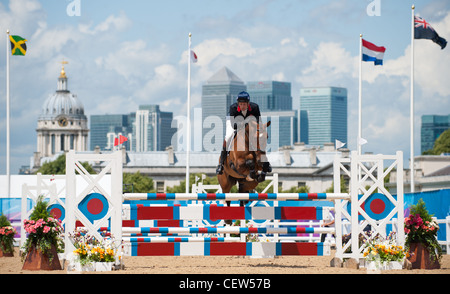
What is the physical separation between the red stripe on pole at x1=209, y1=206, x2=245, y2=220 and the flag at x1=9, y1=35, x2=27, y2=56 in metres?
19.0

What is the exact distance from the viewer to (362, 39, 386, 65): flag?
27.9 m

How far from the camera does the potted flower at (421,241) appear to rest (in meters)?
12.8

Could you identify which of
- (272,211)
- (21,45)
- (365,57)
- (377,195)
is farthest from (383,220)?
(21,45)

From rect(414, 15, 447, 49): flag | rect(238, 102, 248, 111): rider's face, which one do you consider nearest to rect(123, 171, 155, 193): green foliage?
rect(414, 15, 447, 49): flag

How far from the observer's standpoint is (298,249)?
12.2 metres

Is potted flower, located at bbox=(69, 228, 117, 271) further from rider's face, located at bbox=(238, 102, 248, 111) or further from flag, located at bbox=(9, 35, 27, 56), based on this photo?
flag, located at bbox=(9, 35, 27, 56)

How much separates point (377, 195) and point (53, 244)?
16.8 feet

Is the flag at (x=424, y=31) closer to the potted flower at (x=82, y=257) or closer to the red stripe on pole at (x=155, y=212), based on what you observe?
the red stripe on pole at (x=155, y=212)

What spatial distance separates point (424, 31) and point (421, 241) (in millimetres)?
14806

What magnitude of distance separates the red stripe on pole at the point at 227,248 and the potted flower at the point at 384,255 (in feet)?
6.28

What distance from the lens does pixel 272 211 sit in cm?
1215

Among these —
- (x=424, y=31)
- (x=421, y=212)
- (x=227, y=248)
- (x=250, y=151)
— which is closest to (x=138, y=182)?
(x=424, y=31)
